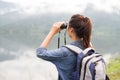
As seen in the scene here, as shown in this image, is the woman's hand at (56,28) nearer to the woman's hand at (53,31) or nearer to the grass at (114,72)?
the woman's hand at (53,31)

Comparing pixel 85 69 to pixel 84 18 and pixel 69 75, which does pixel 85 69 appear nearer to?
pixel 69 75

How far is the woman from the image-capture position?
16.7ft

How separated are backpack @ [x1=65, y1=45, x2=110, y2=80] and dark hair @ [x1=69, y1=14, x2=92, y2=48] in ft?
0.81

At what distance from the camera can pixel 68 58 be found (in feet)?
16.9

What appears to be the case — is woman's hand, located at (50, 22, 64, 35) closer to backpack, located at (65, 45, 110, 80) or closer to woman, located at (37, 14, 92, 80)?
woman, located at (37, 14, 92, 80)

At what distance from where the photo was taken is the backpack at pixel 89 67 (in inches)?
197

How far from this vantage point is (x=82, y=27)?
5.28m

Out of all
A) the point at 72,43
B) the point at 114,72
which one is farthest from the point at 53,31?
the point at 114,72

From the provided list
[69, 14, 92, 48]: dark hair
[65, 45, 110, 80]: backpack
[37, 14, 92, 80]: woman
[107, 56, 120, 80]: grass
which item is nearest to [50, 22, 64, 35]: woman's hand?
[37, 14, 92, 80]: woman

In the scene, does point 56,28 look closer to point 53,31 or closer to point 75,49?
point 53,31

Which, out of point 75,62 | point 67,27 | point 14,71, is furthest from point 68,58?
point 14,71

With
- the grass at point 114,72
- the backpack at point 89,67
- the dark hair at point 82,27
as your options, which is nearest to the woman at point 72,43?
the dark hair at point 82,27

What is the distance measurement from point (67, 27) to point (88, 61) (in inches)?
23.4

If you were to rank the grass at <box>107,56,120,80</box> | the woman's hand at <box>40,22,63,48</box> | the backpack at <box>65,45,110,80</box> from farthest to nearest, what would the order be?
the grass at <box>107,56,120,80</box>
the woman's hand at <box>40,22,63,48</box>
the backpack at <box>65,45,110,80</box>
